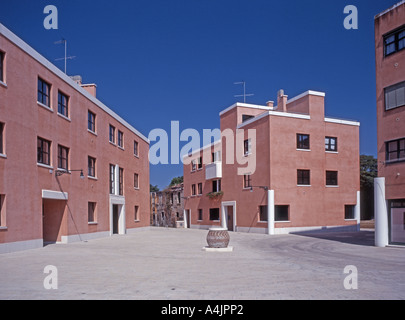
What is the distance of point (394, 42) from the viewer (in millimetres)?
21531

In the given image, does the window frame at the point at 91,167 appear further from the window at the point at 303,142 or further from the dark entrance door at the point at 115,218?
the window at the point at 303,142

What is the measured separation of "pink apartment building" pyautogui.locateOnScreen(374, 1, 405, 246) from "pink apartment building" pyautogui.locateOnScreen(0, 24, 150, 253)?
16.4 metres

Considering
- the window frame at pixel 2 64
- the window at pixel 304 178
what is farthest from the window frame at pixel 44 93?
the window at pixel 304 178

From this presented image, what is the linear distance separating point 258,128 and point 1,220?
2404 centimetres

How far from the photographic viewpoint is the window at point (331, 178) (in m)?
37.5

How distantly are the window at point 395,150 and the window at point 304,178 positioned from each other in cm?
1467

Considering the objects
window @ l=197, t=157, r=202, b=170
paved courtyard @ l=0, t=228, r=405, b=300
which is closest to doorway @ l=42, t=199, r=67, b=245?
paved courtyard @ l=0, t=228, r=405, b=300

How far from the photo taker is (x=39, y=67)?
2092 cm

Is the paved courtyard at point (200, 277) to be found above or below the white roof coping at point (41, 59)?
below

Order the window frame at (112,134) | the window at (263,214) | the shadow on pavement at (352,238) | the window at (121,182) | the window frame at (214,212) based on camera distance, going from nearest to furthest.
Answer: the shadow on pavement at (352,238) → the window frame at (112,134) → the window at (263,214) → the window at (121,182) → the window frame at (214,212)

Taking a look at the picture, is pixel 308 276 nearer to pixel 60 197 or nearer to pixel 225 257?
pixel 225 257

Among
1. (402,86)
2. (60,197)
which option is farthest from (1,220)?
(402,86)

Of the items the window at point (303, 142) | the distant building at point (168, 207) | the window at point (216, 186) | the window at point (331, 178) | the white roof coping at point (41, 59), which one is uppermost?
the white roof coping at point (41, 59)

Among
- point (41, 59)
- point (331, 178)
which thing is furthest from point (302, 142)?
point (41, 59)
